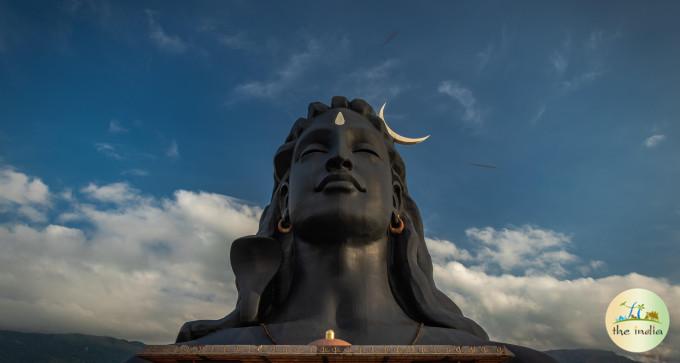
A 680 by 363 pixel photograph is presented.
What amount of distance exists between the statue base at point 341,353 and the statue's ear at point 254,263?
129 inches

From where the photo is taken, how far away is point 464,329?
23.8ft

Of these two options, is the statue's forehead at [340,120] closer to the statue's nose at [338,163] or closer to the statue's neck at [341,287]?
the statue's nose at [338,163]

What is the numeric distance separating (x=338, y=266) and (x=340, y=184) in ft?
3.53

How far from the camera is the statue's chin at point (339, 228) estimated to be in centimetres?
732

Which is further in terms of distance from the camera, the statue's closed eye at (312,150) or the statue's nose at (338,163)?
the statue's closed eye at (312,150)

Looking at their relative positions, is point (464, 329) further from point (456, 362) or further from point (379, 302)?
point (456, 362)

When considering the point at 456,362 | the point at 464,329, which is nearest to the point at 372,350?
the point at 456,362

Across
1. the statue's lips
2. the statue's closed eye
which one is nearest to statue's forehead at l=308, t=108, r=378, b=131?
the statue's closed eye

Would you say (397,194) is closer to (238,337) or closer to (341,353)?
(238,337)

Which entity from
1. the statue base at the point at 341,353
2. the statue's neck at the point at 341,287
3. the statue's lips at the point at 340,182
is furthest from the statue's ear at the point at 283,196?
the statue base at the point at 341,353

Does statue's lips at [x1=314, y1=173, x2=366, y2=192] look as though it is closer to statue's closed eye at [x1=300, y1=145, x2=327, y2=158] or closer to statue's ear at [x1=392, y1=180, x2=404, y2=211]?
statue's closed eye at [x1=300, y1=145, x2=327, y2=158]

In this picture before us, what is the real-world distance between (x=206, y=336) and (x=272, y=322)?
2.76 ft

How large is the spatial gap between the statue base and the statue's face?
323 centimetres

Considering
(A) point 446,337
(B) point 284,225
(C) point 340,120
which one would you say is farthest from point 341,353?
(C) point 340,120
